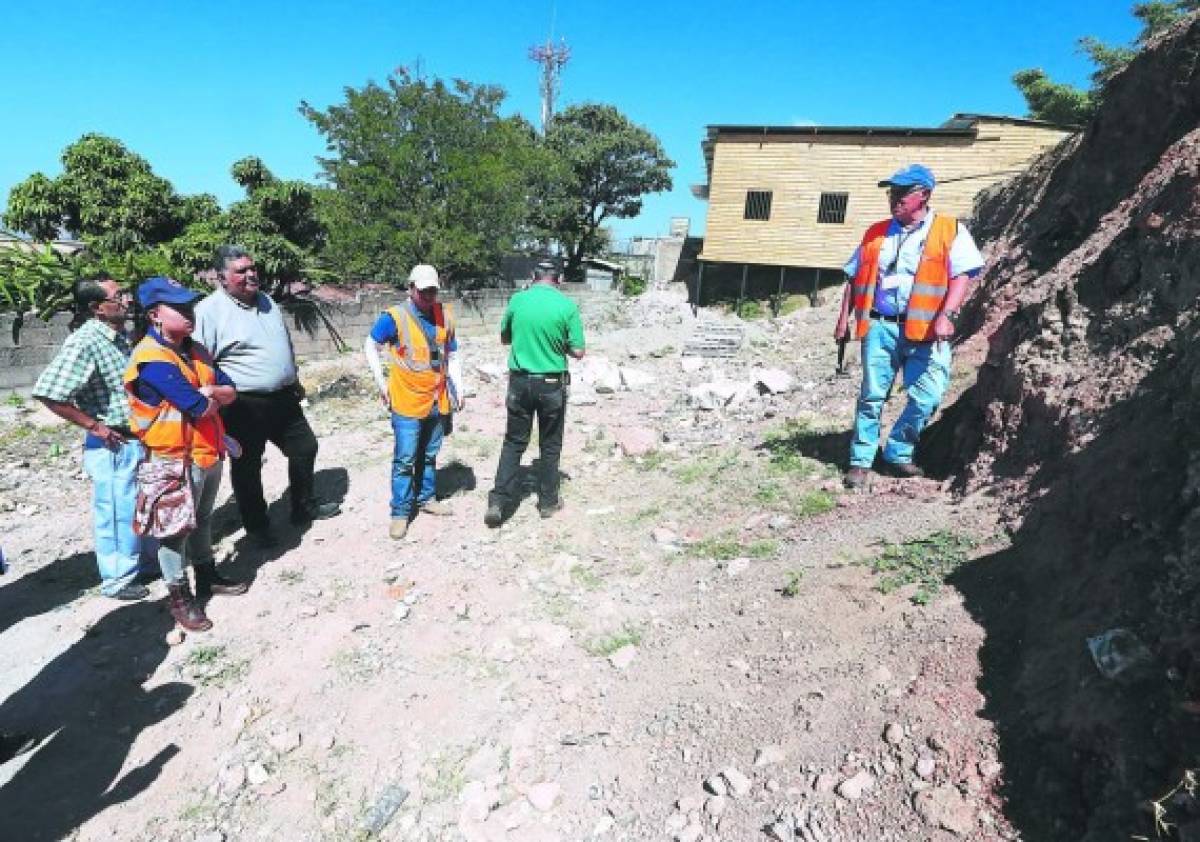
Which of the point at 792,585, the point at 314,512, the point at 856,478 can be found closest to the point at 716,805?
the point at 792,585

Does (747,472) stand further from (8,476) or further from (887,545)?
(8,476)

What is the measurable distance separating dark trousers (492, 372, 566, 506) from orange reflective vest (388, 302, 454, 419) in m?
0.51

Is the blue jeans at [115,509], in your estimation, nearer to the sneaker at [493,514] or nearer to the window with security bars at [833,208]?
the sneaker at [493,514]

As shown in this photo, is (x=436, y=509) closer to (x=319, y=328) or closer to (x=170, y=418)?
(x=170, y=418)

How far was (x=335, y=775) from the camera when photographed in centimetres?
260

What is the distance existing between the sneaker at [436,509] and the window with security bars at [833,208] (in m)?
17.3

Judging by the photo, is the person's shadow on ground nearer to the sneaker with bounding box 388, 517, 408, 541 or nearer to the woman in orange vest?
the woman in orange vest

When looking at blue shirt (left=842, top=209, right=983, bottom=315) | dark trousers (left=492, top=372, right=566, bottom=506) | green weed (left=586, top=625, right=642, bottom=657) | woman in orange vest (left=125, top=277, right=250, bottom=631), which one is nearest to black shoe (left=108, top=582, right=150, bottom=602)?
woman in orange vest (left=125, top=277, right=250, bottom=631)

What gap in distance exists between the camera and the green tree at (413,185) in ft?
51.0

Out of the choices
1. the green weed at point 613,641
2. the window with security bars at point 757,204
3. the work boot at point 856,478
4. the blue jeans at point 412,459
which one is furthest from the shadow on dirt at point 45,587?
the window with security bars at point 757,204

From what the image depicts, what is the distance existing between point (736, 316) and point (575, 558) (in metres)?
17.1

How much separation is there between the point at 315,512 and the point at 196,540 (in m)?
1.13

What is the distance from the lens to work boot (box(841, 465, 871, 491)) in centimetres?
395

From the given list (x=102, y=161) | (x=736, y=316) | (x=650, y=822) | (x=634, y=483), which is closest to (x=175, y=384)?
(x=650, y=822)
